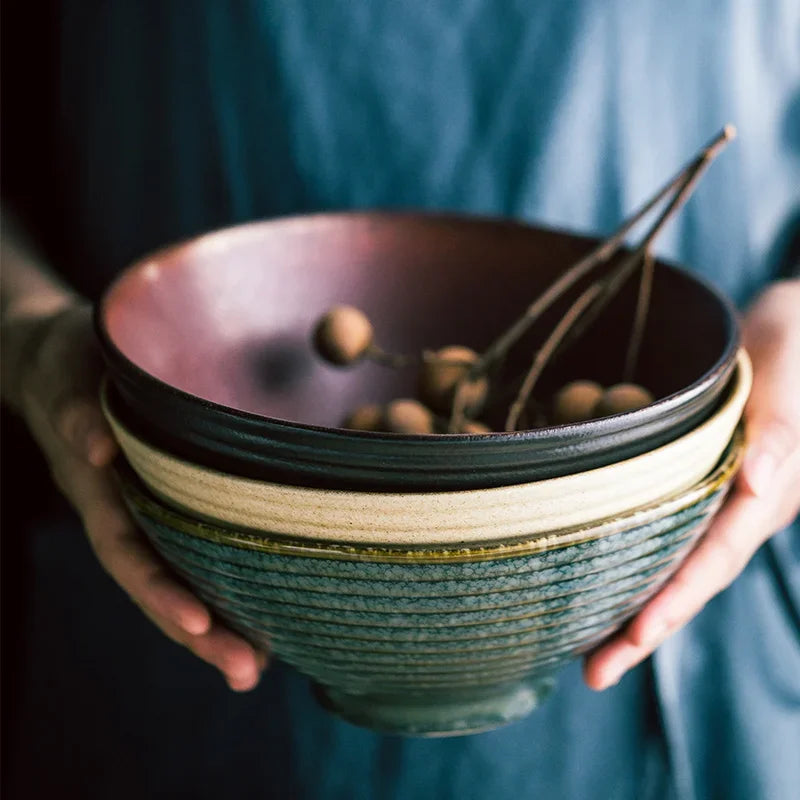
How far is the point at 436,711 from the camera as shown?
439mm

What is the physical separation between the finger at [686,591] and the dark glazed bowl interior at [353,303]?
0.06 meters

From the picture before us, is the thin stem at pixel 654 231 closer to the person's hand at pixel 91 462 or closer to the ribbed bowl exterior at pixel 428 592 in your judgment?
the ribbed bowl exterior at pixel 428 592

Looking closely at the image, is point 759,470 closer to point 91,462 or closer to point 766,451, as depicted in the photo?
point 766,451

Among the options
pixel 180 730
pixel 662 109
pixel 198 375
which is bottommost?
pixel 180 730

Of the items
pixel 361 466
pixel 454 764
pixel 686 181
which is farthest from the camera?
pixel 454 764

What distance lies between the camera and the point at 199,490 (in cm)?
35

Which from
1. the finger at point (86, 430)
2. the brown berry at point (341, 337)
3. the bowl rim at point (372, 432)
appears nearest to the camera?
the bowl rim at point (372, 432)

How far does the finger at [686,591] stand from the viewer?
41cm

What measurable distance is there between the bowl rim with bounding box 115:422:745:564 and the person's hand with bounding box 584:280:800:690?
2.2 inches

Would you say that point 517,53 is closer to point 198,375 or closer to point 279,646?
point 198,375

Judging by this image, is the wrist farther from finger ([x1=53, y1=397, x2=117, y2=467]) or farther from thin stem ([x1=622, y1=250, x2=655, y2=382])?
thin stem ([x1=622, y1=250, x2=655, y2=382])

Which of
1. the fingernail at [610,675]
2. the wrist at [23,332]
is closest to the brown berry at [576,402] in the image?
the fingernail at [610,675]

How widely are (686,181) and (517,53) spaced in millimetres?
198

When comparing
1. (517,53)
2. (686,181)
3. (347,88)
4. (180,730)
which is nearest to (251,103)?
(347,88)
